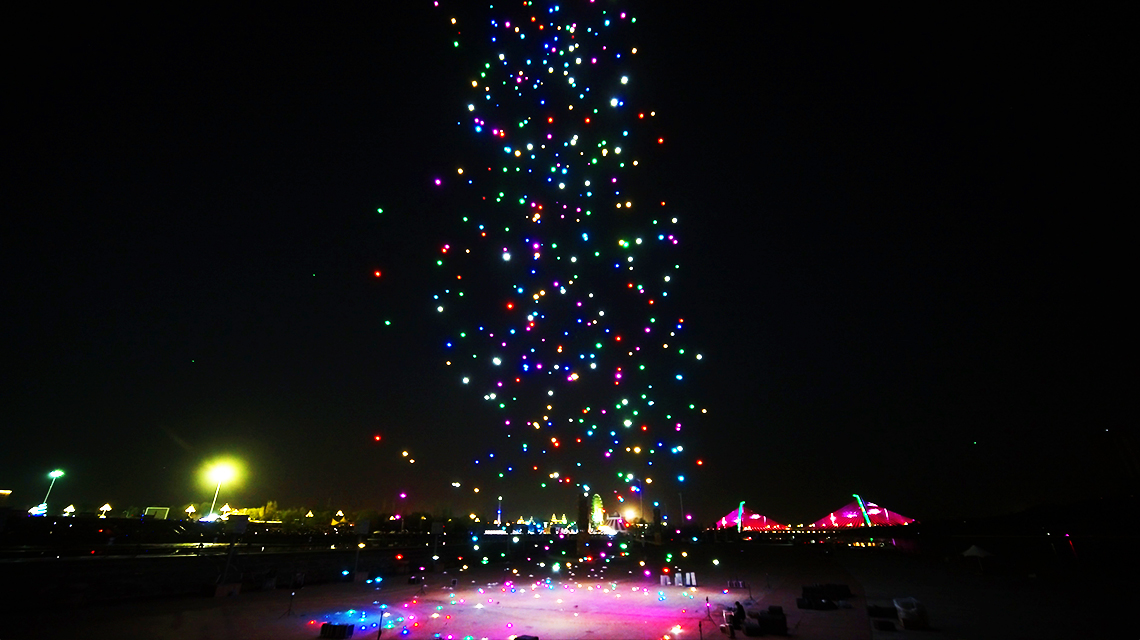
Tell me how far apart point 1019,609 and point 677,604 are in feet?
26.9

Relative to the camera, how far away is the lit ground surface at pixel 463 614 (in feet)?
27.3

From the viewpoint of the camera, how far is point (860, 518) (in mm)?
120250

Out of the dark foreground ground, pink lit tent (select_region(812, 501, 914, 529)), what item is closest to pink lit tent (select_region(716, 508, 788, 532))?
pink lit tent (select_region(812, 501, 914, 529))

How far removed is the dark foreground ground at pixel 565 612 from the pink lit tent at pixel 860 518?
115382 mm

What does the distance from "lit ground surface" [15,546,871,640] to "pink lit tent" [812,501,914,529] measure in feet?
395

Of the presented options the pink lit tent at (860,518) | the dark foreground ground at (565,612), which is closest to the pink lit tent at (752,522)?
the pink lit tent at (860,518)

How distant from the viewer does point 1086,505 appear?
48.1 meters

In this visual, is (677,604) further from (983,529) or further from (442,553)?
(983,529)

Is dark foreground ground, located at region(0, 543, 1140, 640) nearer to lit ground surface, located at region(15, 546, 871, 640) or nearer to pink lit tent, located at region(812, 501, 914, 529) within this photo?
lit ground surface, located at region(15, 546, 871, 640)

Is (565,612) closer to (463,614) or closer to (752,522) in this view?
(463,614)

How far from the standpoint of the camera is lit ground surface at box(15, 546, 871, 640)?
8336 millimetres

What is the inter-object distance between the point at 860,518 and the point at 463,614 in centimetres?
13968

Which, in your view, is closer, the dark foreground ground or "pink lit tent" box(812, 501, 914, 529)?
the dark foreground ground

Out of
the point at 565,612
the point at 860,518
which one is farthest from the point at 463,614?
the point at 860,518
